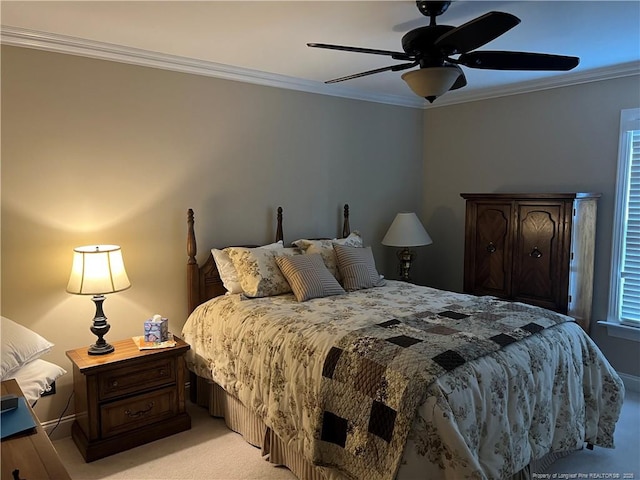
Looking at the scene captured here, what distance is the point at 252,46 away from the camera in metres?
3.03

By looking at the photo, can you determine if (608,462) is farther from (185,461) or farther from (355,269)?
(185,461)

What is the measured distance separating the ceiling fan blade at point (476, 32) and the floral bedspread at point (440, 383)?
142cm

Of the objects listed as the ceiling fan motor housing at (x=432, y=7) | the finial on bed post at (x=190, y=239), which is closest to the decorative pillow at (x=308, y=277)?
the finial on bed post at (x=190, y=239)

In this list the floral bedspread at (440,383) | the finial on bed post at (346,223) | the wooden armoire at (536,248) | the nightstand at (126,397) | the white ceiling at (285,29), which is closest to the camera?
the floral bedspread at (440,383)

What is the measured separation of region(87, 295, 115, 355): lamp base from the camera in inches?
112

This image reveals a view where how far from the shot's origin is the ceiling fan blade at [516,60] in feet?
7.32

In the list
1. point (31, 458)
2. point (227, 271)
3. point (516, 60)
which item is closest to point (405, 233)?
point (227, 271)

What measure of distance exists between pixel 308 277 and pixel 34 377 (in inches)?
68.3

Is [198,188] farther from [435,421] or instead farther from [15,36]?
[435,421]

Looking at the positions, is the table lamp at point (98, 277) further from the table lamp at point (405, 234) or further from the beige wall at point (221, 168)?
the table lamp at point (405, 234)

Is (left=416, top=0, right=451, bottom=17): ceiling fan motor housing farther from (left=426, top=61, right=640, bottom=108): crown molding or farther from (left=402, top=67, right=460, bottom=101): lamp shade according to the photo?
(left=426, top=61, right=640, bottom=108): crown molding

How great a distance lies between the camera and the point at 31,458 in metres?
1.42

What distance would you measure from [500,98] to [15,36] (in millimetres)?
3881

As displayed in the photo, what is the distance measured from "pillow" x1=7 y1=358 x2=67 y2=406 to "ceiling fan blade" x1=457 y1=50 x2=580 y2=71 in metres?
2.70
